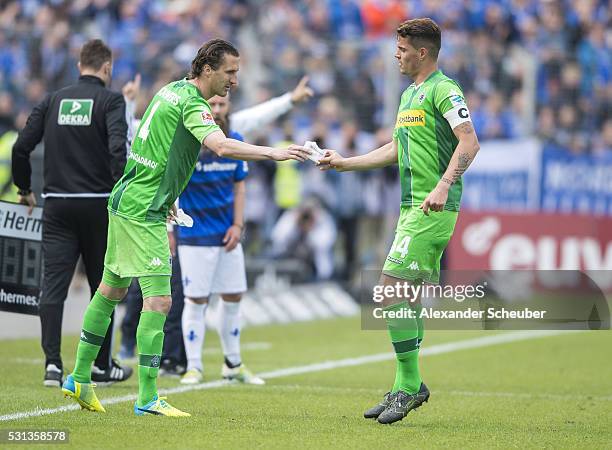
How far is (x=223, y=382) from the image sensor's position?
31.3 ft

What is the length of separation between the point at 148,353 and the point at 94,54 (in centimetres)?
265

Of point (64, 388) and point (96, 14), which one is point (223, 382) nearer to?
point (64, 388)

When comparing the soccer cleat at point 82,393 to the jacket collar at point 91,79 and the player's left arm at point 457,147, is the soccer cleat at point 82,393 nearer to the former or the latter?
the player's left arm at point 457,147

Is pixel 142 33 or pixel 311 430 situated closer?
pixel 311 430

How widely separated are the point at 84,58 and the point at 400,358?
3278 millimetres

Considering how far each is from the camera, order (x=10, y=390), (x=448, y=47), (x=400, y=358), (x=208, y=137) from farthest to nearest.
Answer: (x=448, y=47), (x=10, y=390), (x=400, y=358), (x=208, y=137)

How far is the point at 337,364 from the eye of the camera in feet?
37.2

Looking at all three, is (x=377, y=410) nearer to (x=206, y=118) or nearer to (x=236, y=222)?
(x=206, y=118)

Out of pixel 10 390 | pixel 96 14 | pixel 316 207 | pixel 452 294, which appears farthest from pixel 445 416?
pixel 96 14

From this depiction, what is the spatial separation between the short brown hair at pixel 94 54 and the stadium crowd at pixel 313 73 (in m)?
8.36

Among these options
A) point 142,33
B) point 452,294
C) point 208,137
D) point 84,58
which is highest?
point 142,33

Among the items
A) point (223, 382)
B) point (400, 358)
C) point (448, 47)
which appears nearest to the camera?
point (400, 358)

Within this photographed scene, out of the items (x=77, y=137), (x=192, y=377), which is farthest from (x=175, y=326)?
(x=77, y=137)

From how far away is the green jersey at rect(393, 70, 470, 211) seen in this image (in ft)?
24.3
